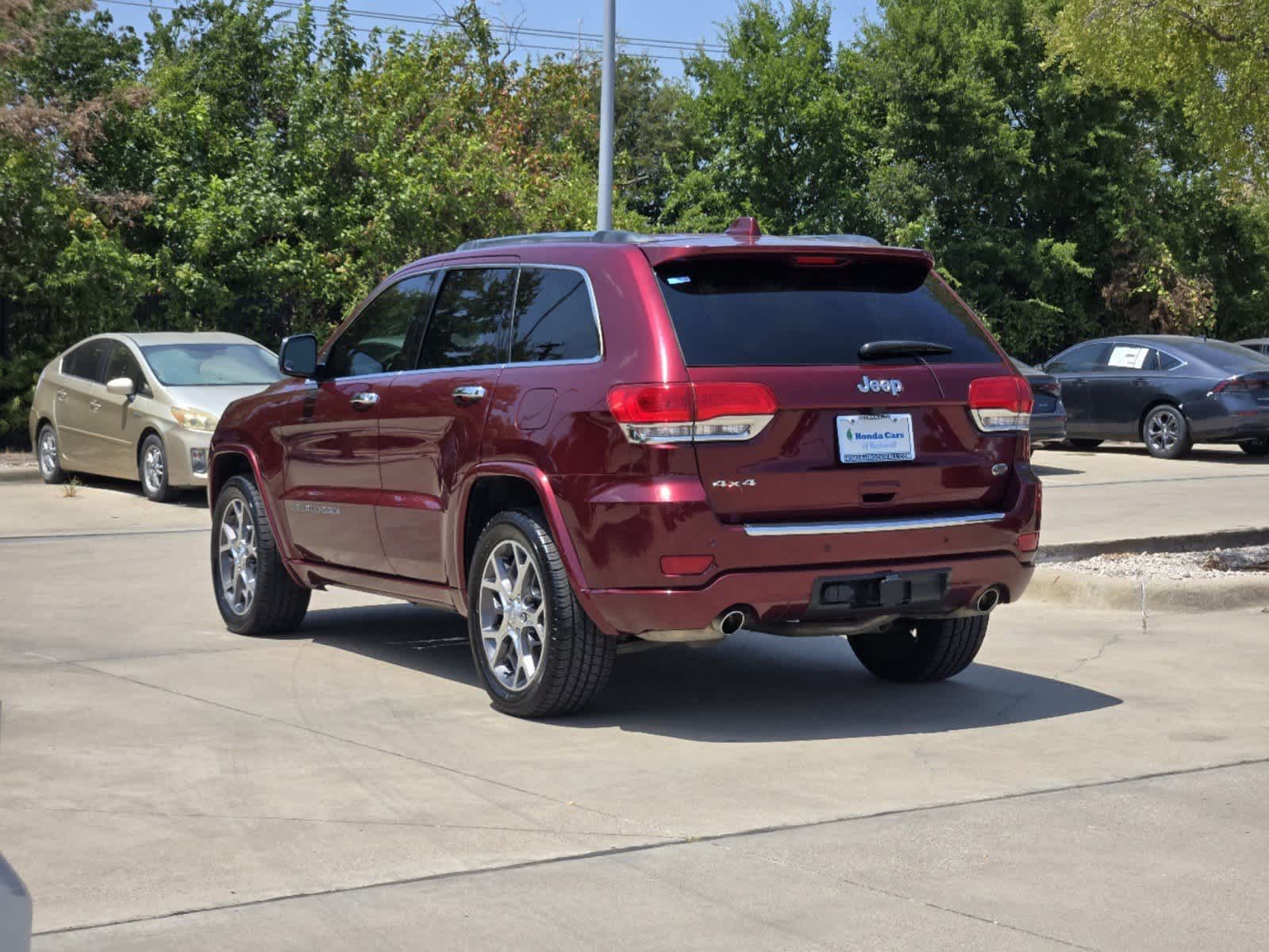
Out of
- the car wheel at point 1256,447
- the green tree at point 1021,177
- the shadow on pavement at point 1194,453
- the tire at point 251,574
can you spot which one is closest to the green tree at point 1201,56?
the tire at point 251,574

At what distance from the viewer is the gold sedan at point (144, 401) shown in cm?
1580

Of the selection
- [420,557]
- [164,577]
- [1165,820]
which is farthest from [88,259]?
[1165,820]

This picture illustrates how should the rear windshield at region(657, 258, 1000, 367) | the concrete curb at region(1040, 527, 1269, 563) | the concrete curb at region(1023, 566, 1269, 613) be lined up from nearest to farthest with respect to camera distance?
the rear windshield at region(657, 258, 1000, 367)
the concrete curb at region(1023, 566, 1269, 613)
the concrete curb at region(1040, 527, 1269, 563)

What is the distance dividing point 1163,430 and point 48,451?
43.4ft

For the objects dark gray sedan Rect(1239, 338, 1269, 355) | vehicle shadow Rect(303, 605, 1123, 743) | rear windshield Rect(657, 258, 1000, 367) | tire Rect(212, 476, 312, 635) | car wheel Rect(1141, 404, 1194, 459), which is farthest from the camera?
dark gray sedan Rect(1239, 338, 1269, 355)

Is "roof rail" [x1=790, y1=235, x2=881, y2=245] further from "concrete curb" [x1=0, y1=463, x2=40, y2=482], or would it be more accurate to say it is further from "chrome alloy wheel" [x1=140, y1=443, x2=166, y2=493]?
"concrete curb" [x1=0, y1=463, x2=40, y2=482]

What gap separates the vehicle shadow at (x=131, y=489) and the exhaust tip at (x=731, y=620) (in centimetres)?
1011

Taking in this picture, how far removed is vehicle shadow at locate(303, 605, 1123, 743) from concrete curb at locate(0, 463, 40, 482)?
10608mm

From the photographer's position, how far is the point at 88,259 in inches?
823

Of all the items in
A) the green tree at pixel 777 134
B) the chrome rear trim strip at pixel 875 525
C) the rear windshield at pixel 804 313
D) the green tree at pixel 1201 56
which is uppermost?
the green tree at pixel 777 134

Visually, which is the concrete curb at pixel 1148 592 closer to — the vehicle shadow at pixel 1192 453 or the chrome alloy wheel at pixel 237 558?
the chrome alloy wheel at pixel 237 558

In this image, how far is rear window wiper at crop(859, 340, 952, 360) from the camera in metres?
6.77

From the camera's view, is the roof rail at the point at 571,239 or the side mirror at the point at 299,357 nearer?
the roof rail at the point at 571,239

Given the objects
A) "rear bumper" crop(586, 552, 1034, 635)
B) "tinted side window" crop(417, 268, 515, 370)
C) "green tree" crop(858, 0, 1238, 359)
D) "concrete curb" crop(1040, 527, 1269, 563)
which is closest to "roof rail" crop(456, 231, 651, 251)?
"tinted side window" crop(417, 268, 515, 370)
